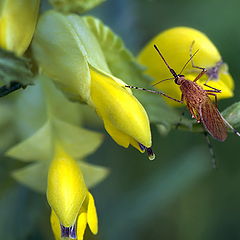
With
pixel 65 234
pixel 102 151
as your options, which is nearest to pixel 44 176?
pixel 65 234

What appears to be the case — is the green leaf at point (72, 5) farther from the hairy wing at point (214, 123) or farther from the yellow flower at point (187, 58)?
the hairy wing at point (214, 123)

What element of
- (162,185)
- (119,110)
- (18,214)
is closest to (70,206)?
(119,110)

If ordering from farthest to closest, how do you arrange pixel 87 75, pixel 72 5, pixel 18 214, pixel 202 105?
pixel 18 214 → pixel 202 105 → pixel 72 5 → pixel 87 75

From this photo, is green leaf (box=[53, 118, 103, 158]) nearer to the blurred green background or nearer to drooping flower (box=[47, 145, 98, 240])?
drooping flower (box=[47, 145, 98, 240])

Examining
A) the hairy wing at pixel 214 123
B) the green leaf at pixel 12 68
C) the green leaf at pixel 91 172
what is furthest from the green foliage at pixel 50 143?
the green leaf at pixel 12 68

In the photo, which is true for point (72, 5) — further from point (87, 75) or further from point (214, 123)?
point (214, 123)

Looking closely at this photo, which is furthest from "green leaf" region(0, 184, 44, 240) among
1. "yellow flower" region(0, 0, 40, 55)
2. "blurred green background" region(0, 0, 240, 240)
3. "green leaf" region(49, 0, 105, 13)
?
"yellow flower" region(0, 0, 40, 55)

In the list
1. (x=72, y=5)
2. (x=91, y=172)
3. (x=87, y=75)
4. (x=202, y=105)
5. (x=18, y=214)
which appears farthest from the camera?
(x=18, y=214)

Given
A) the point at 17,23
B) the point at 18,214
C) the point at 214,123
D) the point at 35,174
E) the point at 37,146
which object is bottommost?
the point at 18,214
